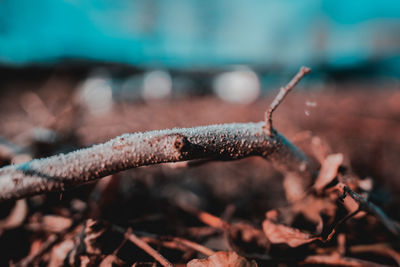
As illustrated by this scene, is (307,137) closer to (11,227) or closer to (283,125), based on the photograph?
(11,227)

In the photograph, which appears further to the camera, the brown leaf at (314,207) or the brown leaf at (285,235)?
the brown leaf at (314,207)

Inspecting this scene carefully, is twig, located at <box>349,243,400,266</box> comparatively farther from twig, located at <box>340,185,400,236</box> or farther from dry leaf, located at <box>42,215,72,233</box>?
dry leaf, located at <box>42,215,72,233</box>

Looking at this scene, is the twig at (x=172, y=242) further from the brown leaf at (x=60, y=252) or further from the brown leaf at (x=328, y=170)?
the brown leaf at (x=328, y=170)

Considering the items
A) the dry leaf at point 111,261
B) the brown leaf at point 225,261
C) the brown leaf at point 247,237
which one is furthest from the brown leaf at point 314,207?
the dry leaf at point 111,261

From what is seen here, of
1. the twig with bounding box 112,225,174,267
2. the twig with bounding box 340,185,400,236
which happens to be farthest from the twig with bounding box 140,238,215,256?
the twig with bounding box 340,185,400,236

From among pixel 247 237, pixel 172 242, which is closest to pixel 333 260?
pixel 247 237
